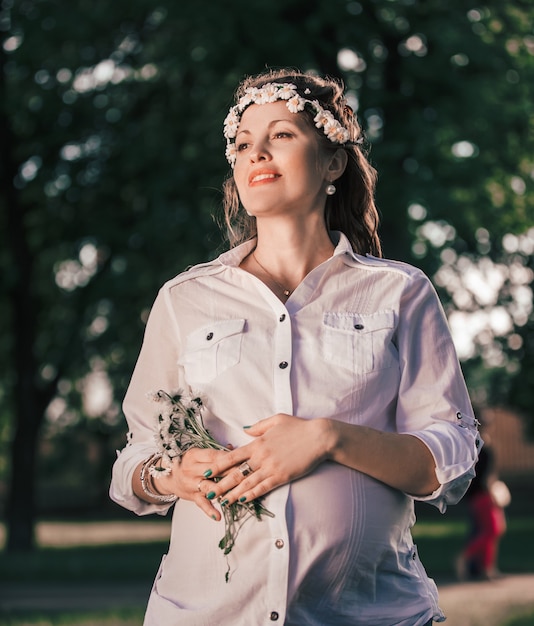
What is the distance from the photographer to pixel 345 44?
1267 cm

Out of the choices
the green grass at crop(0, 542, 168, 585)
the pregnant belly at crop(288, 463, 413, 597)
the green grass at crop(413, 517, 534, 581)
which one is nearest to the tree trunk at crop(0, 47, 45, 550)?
the green grass at crop(0, 542, 168, 585)

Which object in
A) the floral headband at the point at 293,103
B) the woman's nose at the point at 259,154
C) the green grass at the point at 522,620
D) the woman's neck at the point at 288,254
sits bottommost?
the green grass at the point at 522,620

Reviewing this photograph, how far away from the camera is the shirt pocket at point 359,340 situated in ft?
10.1

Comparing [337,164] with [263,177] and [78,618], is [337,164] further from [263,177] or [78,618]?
[78,618]

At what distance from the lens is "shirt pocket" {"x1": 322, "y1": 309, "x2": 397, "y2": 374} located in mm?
3066

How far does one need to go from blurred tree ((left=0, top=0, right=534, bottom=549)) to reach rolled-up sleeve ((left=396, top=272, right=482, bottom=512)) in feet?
23.0

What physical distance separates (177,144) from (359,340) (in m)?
13.6

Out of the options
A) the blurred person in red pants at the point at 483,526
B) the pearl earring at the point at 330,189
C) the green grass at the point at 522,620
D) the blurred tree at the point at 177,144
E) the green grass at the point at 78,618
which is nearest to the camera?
the pearl earring at the point at 330,189

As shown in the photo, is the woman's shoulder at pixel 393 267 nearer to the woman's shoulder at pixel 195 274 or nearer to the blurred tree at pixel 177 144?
the woman's shoulder at pixel 195 274

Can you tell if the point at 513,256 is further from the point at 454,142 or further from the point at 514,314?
the point at 454,142

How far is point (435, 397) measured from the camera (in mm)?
3078

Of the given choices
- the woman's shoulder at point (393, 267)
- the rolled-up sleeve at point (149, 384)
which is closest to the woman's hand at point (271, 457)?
the rolled-up sleeve at point (149, 384)

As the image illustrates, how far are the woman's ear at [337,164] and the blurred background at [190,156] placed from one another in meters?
0.46

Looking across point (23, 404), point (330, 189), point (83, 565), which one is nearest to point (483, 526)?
point (83, 565)
